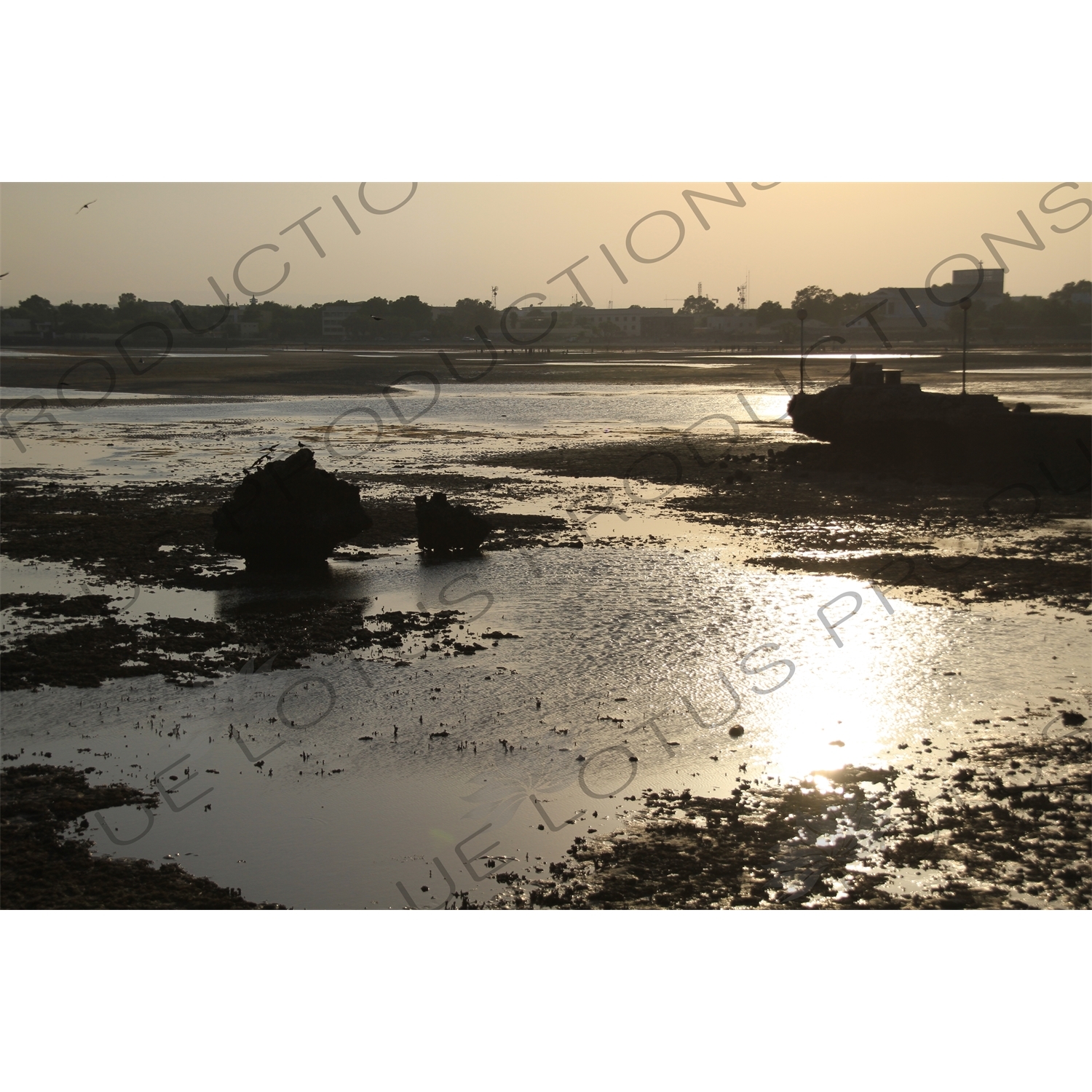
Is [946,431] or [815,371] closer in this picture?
[946,431]

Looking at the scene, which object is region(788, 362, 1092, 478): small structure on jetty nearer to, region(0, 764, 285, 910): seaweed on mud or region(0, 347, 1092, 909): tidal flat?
region(0, 347, 1092, 909): tidal flat

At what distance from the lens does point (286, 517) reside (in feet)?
67.2

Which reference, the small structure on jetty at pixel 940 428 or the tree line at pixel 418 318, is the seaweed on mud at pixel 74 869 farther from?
the tree line at pixel 418 318

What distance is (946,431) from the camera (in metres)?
34.9

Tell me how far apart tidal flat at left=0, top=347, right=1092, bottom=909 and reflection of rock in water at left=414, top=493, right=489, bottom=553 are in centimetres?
44

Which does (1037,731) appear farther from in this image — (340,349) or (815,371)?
(340,349)

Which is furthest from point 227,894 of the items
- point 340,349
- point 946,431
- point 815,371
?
point 340,349

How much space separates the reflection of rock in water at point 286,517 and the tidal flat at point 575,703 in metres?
0.59

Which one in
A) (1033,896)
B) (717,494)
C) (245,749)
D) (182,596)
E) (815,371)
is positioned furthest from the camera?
(815,371)

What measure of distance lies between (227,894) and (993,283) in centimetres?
16218

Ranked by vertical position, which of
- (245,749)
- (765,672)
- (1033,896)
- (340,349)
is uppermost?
(340,349)

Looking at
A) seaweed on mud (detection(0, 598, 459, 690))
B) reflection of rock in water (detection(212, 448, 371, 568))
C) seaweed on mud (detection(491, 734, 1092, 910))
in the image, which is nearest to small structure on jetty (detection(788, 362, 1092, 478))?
reflection of rock in water (detection(212, 448, 371, 568))

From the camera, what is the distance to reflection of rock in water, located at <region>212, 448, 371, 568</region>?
20.5 m

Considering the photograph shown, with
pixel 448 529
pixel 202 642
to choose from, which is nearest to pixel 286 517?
pixel 448 529
